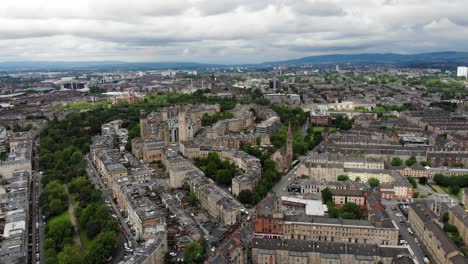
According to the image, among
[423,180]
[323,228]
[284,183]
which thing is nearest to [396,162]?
[423,180]

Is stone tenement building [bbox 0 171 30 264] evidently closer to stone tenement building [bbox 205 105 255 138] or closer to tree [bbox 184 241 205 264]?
tree [bbox 184 241 205 264]

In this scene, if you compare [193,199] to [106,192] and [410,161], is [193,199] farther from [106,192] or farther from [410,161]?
[410,161]

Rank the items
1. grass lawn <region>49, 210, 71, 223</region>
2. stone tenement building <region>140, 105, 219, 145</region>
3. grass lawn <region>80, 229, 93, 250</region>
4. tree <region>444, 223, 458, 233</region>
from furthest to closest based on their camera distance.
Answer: stone tenement building <region>140, 105, 219, 145</region>
grass lawn <region>49, 210, 71, 223</region>
tree <region>444, 223, 458, 233</region>
grass lawn <region>80, 229, 93, 250</region>

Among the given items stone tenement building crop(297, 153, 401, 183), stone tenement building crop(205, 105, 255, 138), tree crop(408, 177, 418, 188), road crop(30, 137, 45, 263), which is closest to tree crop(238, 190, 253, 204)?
stone tenement building crop(297, 153, 401, 183)

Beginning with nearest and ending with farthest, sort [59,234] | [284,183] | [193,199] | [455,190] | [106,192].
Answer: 1. [59,234]
2. [193,199]
3. [455,190]
4. [106,192]
5. [284,183]

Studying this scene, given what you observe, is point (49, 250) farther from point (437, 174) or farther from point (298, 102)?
point (298, 102)

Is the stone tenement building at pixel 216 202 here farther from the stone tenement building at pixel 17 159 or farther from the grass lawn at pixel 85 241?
the stone tenement building at pixel 17 159

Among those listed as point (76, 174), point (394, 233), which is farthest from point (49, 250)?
point (394, 233)
